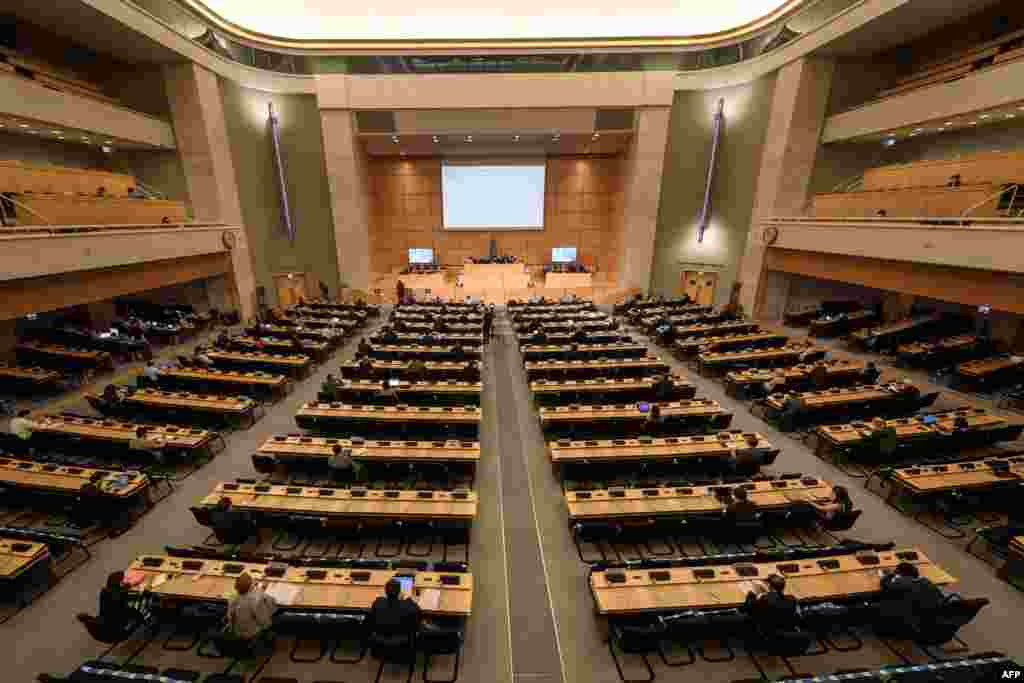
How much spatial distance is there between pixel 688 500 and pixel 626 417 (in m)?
2.63

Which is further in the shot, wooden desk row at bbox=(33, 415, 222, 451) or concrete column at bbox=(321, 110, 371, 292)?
concrete column at bbox=(321, 110, 371, 292)

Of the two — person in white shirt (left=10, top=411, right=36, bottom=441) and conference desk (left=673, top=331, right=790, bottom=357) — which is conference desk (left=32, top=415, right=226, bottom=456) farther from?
conference desk (left=673, top=331, right=790, bottom=357)

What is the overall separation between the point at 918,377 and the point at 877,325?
4.78 m

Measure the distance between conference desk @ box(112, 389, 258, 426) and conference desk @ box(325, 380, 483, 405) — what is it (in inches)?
80.6

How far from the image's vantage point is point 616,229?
996 inches

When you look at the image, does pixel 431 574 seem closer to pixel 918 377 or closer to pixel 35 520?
pixel 35 520

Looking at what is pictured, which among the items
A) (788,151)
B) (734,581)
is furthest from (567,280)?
(734,581)

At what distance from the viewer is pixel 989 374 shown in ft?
35.4

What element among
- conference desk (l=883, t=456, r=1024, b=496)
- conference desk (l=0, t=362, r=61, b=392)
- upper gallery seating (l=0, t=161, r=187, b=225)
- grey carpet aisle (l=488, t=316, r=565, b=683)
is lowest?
grey carpet aisle (l=488, t=316, r=565, b=683)

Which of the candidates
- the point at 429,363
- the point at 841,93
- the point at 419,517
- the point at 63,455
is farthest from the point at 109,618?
the point at 841,93

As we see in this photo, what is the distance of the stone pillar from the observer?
16688 mm

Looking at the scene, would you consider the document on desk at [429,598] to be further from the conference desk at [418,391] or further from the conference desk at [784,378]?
the conference desk at [784,378]

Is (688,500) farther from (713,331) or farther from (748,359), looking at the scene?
(713,331)

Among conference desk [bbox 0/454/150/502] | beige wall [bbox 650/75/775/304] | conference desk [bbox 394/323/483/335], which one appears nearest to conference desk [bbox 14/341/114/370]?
conference desk [bbox 0/454/150/502]
